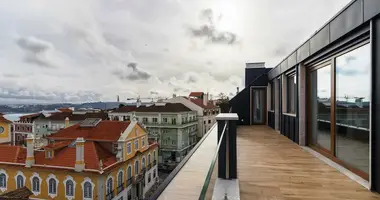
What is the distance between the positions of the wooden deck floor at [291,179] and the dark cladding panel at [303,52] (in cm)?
205

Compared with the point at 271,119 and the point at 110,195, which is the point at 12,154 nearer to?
the point at 110,195

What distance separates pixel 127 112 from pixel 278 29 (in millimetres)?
21451

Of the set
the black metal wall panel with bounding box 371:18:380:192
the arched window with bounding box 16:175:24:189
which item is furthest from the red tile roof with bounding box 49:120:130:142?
the black metal wall panel with bounding box 371:18:380:192

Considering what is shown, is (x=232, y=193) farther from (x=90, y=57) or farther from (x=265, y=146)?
(x=90, y=57)

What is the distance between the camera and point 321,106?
4059 millimetres

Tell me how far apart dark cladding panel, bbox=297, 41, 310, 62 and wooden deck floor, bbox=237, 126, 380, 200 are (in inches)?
80.8

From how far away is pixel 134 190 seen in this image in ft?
49.7

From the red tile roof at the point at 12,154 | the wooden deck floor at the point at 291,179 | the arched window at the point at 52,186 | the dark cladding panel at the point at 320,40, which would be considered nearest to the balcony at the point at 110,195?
the arched window at the point at 52,186

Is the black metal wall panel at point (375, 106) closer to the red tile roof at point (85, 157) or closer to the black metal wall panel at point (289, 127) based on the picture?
the black metal wall panel at point (289, 127)

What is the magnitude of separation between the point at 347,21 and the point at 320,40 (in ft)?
2.96

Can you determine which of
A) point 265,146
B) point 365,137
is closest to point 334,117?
point 365,137

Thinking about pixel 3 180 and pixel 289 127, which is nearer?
pixel 289 127

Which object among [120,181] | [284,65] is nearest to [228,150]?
[284,65]

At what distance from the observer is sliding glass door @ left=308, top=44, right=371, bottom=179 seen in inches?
106
